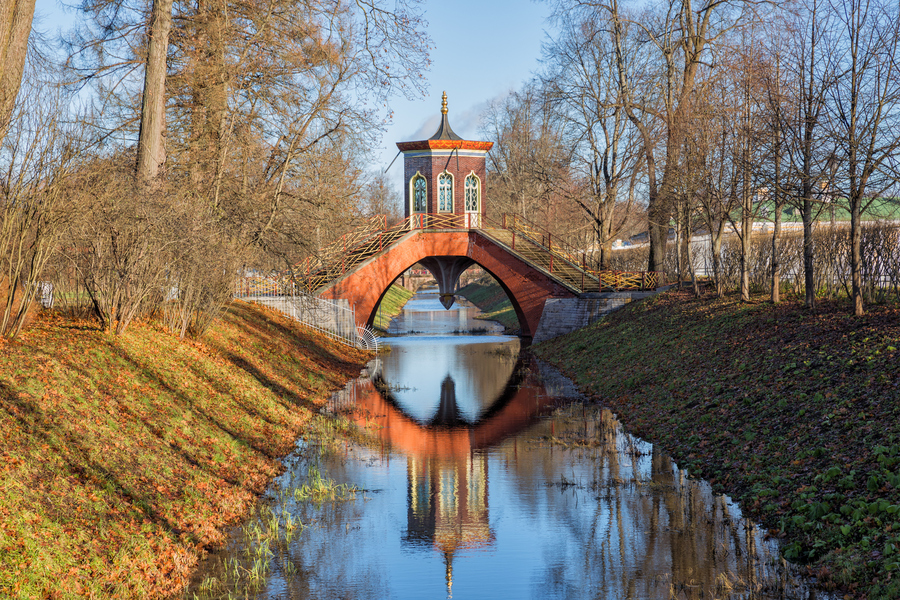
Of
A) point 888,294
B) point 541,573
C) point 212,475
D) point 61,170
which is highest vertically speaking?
point 61,170

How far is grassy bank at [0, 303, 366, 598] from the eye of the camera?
6.84 meters

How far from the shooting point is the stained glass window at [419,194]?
117 feet

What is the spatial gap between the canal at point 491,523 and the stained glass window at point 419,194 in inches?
789

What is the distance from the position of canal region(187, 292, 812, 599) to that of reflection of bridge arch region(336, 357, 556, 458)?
6 centimetres

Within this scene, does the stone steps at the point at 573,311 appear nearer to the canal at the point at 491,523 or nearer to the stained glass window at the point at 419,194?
the stained glass window at the point at 419,194

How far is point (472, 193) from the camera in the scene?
35.9 m

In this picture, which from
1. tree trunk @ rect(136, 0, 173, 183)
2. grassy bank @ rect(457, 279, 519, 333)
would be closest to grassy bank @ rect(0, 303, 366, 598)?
tree trunk @ rect(136, 0, 173, 183)

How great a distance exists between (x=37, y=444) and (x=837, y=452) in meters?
9.32

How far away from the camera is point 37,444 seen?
26.8 ft

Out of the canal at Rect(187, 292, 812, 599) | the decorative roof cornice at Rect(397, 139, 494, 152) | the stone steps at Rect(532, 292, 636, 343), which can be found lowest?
the canal at Rect(187, 292, 812, 599)

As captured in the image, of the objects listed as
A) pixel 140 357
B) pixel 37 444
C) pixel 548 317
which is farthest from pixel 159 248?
pixel 548 317

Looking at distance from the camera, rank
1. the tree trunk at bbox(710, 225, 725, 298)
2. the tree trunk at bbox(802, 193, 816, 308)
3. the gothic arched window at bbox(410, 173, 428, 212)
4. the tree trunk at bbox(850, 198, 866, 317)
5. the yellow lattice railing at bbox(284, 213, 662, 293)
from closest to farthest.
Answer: the tree trunk at bbox(850, 198, 866, 317), the tree trunk at bbox(802, 193, 816, 308), the tree trunk at bbox(710, 225, 725, 298), the yellow lattice railing at bbox(284, 213, 662, 293), the gothic arched window at bbox(410, 173, 428, 212)

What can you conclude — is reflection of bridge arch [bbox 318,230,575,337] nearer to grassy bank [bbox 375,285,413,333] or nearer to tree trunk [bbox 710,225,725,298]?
grassy bank [bbox 375,285,413,333]

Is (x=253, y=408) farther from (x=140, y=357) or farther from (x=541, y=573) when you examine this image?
(x=541, y=573)
